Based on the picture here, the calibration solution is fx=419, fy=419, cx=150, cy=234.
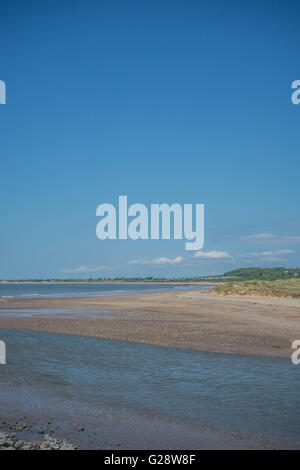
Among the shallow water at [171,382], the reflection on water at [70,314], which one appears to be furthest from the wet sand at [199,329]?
the reflection on water at [70,314]

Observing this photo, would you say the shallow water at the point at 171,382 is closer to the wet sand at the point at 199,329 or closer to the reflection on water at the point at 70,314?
the wet sand at the point at 199,329

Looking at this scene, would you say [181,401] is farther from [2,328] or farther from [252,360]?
[2,328]

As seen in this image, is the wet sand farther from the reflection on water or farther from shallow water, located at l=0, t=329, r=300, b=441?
the reflection on water

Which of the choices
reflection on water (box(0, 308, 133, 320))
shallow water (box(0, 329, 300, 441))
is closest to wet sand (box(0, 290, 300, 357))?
shallow water (box(0, 329, 300, 441))

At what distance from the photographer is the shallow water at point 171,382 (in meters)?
9.55

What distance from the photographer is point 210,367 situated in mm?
14195

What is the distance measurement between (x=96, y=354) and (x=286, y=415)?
890cm

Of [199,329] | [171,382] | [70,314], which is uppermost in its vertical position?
[171,382]

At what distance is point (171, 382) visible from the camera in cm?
1235

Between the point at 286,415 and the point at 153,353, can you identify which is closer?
the point at 286,415

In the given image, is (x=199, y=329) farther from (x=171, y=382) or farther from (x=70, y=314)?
(x=70, y=314)

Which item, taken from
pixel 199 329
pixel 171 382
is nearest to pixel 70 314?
pixel 199 329

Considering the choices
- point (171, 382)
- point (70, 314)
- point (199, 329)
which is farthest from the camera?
point (70, 314)
